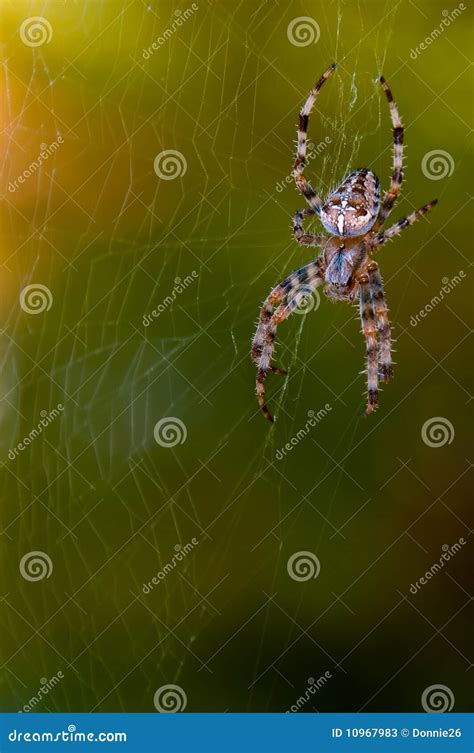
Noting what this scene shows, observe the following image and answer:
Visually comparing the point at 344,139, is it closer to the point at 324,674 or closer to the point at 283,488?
the point at 283,488

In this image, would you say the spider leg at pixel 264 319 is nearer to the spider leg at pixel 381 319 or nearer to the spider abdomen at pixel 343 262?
the spider abdomen at pixel 343 262

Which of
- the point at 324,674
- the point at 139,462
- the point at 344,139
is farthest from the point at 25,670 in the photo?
the point at 344,139

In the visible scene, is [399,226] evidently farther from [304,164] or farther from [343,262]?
[304,164]

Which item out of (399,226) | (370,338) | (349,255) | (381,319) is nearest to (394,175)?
(399,226)

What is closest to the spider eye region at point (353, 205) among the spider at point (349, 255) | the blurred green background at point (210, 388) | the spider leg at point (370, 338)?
the spider at point (349, 255)

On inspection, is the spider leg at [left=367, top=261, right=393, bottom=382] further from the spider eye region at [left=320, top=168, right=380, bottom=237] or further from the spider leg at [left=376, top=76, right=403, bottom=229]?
the spider eye region at [left=320, top=168, right=380, bottom=237]

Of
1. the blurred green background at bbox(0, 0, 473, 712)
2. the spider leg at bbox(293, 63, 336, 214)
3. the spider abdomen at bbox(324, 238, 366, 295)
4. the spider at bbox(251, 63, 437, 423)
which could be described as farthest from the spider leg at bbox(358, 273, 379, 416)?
the blurred green background at bbox(0, 0, 473, 712)
